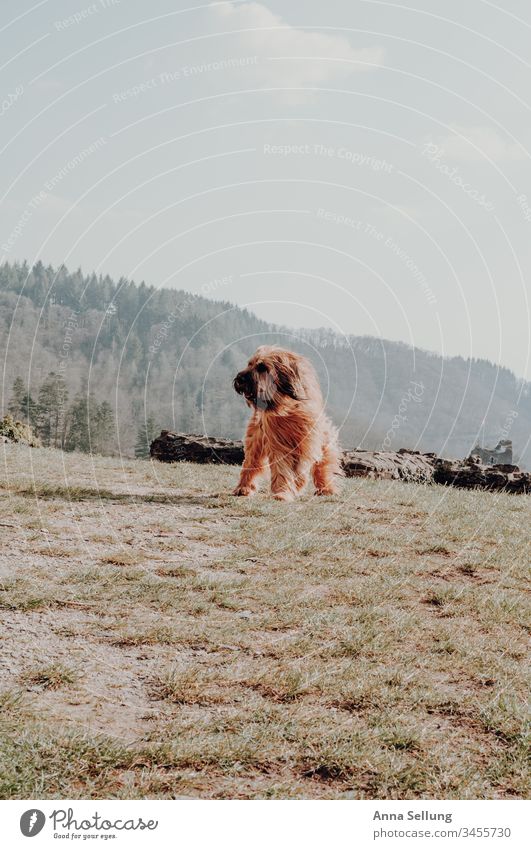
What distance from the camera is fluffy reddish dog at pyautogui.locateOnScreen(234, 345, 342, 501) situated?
357 inches

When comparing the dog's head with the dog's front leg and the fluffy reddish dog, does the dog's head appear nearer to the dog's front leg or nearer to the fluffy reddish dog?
the fluffy reddish dog

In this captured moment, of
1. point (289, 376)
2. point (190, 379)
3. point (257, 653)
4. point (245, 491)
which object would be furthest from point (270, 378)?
point (190, 379)

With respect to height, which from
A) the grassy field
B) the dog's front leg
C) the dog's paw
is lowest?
the grassy field

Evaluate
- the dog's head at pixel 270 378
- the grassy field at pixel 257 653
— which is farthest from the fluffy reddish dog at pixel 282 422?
the grassy field at pixel 257 653

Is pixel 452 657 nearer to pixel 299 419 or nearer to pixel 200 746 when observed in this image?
pixel 200 746

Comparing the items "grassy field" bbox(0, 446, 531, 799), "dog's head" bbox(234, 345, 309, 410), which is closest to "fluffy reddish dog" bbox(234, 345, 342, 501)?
"dog's head" bbox(234, 345, 309, 410)

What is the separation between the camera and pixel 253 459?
32.6 ft

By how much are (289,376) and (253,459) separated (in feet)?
4.49

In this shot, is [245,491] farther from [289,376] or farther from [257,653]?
[257,653]

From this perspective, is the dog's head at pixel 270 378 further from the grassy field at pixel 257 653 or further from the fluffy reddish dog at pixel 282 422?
the grassy field at pixel 257 653

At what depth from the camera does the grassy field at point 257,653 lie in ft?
12.1

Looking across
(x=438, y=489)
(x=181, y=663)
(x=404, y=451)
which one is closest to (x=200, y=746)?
(x=181, y=663)

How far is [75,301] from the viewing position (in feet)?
243

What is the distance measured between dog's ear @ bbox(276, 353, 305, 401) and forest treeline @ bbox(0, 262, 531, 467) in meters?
0.59
